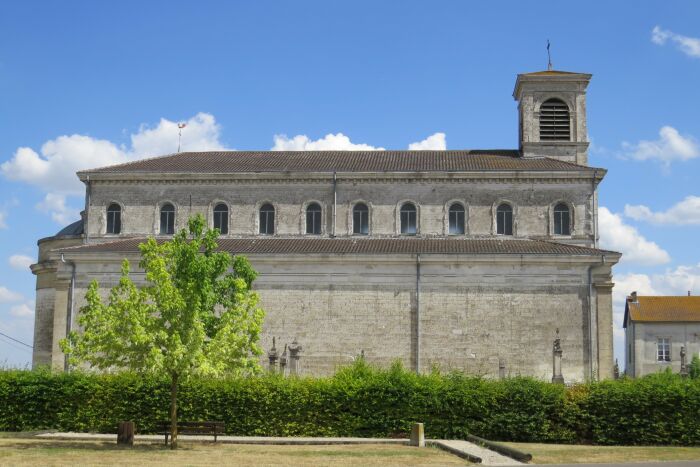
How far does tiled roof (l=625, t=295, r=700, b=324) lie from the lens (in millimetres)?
73438

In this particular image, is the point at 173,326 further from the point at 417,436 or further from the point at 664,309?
the point at 664,309

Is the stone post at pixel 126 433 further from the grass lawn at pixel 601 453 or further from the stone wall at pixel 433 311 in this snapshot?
the stone wall at pixel 433 311

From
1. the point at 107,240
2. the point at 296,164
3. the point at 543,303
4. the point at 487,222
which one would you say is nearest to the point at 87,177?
the point at 107,240

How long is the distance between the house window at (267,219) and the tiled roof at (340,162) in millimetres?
2012

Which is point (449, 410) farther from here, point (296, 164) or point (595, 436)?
point (296, 164)

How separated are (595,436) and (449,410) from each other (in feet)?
15.7

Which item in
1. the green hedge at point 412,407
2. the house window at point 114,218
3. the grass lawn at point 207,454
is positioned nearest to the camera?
the grass lawn at point 207,454

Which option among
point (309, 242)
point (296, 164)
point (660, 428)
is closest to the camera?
point (660, 428)

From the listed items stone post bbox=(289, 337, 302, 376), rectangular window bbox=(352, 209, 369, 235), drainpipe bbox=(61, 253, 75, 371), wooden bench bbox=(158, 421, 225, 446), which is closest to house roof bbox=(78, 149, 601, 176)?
rectangular window bbox=(352, 209, 369, 235)

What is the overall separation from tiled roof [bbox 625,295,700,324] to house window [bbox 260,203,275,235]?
40.9 meters

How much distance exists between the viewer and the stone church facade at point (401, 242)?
39719mm

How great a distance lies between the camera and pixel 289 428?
93.8ft

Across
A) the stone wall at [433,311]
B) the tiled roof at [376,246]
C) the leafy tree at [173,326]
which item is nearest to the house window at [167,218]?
the tiled roof at [376,246]

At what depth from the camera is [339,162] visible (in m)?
47.2
